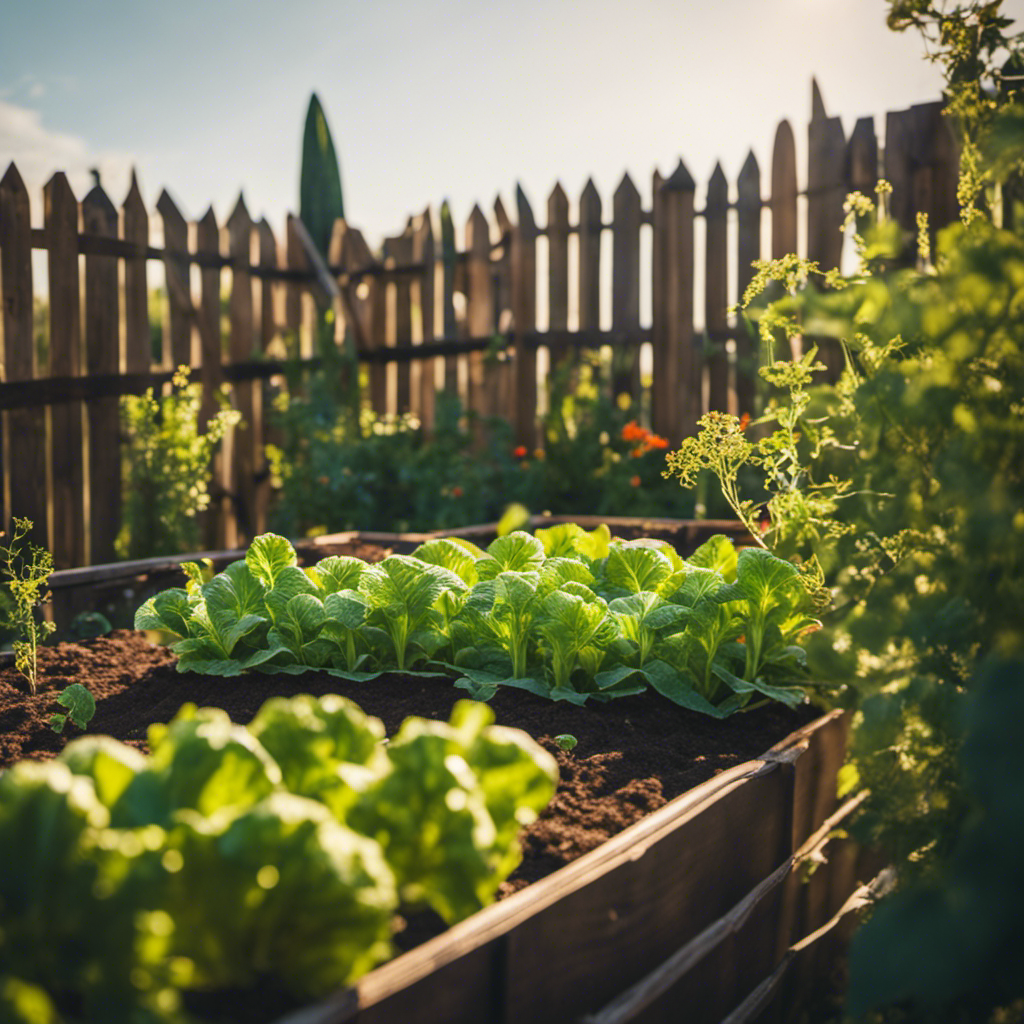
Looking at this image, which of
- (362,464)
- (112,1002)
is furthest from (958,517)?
(362,464)

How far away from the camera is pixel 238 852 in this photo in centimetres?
77

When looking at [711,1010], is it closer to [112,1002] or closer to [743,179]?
[112,1002]

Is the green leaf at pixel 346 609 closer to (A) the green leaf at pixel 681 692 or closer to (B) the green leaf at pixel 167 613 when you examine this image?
(B) the green leaf at pixel 167 613

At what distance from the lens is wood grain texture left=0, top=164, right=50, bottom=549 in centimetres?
407

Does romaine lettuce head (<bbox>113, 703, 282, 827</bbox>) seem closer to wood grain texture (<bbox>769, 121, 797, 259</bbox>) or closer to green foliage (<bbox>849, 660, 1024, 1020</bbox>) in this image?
green foliage (<bbox>849, 660, 1024, 1020</bbox>)

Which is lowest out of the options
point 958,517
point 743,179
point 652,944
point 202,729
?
point 652,944

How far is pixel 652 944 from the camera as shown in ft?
3.86

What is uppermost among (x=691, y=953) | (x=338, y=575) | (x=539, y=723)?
(x=338, y=575)

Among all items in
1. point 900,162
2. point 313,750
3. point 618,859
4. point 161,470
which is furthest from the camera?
point 900,162

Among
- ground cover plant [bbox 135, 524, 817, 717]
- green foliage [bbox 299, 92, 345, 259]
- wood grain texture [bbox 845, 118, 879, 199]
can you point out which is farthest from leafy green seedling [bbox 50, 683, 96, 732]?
green foliage [bbox 299, 92, 345, 259]

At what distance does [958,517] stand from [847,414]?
0.31m

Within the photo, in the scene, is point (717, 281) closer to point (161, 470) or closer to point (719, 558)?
point (161, 470)

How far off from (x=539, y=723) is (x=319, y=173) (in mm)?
7604

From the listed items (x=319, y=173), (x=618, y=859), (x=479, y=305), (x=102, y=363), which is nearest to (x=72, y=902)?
(x=618, y=859)
